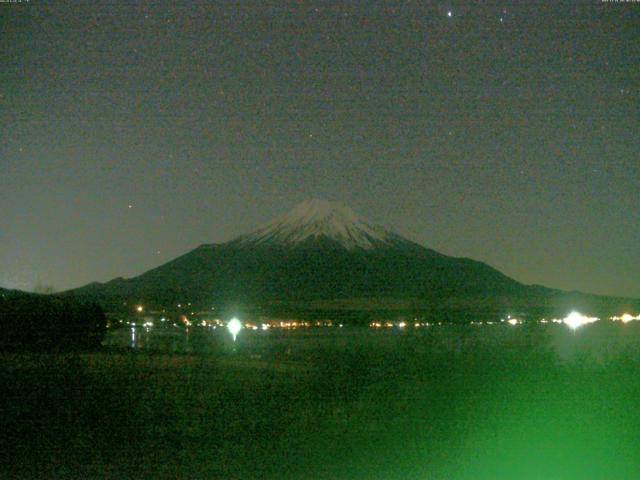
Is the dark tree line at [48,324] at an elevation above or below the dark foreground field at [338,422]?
above

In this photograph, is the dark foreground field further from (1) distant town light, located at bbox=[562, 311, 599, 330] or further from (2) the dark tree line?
(1) distant town light, located at bbox=[562, 311, 599, 330]

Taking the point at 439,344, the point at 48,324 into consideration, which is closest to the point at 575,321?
the point at 439,344

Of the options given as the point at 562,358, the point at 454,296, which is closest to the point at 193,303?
the point at 454,296

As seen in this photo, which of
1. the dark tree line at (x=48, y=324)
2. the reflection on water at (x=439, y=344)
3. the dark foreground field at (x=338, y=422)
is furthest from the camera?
the dark tree line at (x=48, y=324)

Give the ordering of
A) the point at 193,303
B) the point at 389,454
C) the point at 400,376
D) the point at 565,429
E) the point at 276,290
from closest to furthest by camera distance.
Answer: the point at 389,454
the point at 565,429
the point at 400,376
the point at 193,303
the point at 276,290

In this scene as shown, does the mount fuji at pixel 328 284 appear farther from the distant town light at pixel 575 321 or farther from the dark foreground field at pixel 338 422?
the dark foreground field at pixel 338 422

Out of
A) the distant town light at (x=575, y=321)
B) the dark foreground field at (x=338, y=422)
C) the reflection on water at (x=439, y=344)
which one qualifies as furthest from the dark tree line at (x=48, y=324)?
the distant town light at (x=575, y=321)

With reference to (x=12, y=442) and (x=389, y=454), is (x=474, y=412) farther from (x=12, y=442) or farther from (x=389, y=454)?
(x=12, y=442)
